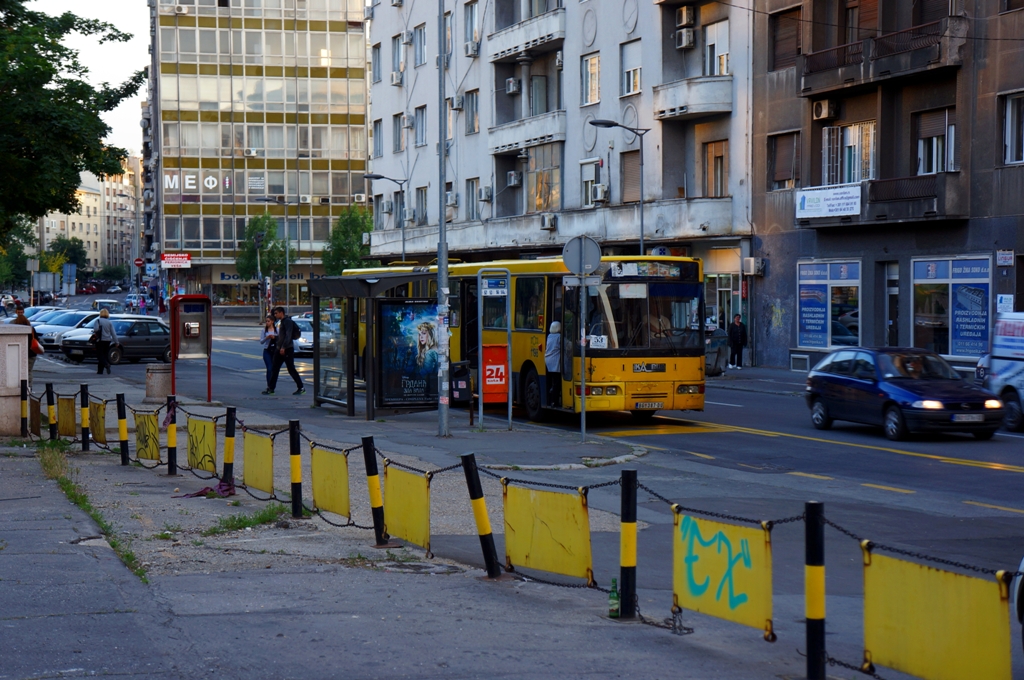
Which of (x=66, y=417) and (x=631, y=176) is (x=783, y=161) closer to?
(x=631, y=176)

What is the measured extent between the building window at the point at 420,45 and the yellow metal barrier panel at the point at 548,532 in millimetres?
51166

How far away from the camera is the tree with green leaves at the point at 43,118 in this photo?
26359 mm

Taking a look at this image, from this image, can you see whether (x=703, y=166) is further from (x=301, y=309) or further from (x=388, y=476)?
(x=301, y=309)

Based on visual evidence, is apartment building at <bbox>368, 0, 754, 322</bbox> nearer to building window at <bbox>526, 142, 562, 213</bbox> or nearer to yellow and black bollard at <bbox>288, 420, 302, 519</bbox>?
building window at <bbox>526, 142, 562, 213</bbox>

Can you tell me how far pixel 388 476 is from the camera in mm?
10203

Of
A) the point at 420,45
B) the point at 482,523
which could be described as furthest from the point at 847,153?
the point at 482,523

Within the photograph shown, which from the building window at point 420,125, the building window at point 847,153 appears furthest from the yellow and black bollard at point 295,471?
the building window at point 420,125

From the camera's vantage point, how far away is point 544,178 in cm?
4838

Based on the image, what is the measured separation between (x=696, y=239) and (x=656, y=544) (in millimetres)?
30295

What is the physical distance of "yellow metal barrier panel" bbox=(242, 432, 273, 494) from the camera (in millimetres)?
12695

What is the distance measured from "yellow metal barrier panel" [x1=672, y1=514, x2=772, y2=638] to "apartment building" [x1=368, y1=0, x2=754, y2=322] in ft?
105

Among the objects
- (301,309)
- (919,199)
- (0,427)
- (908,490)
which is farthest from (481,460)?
(301,309)

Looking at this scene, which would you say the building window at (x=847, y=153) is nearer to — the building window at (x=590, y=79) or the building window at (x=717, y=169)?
the building window at (x=717, y=169)

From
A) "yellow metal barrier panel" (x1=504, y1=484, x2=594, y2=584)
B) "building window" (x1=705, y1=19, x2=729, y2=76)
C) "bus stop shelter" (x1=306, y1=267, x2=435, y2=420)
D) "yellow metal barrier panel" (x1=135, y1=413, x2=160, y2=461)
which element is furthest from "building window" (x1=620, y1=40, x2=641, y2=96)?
"yellow metal barrier panel" (x1=504, y1=484, x2=594, y2=584)
